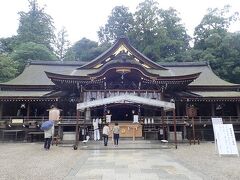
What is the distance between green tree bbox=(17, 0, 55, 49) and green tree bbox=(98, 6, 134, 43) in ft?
43.4

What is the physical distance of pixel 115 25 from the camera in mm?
63219

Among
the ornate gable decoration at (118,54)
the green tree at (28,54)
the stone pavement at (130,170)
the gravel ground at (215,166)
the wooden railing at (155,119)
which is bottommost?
the gravel ground at (215,166)

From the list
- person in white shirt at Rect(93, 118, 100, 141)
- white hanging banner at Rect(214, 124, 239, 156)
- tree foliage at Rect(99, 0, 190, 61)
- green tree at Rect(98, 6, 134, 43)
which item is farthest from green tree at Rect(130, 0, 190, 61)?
white hanging banner at Rect(214, 124, 239, 156)

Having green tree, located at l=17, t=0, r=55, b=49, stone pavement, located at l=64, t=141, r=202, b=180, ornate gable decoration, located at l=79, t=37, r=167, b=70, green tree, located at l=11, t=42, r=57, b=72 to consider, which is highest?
green tree, located at l=17, t=0, r=55, b=49

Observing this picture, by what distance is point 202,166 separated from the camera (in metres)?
9.33

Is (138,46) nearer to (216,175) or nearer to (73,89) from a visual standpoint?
(73,89)

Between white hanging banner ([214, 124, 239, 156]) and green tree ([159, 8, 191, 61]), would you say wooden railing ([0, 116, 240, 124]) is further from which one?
green tree ([159, 8, 191, 61])

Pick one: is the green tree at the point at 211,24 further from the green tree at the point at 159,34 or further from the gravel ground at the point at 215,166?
the gravel ground at the point at 215,166

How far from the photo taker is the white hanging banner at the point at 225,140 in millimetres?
11673

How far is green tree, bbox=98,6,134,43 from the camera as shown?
61125 mm

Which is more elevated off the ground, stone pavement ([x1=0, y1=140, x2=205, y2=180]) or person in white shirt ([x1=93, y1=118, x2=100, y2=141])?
person in white shirt ([x1=93, y1=118, x2=100, y2=141])

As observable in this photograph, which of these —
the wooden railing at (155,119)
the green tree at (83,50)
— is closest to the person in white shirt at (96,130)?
the wooden railing at (155,119)

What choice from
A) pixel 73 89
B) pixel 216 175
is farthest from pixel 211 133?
pixel 216 175

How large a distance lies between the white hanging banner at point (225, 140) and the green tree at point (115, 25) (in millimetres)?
50344
